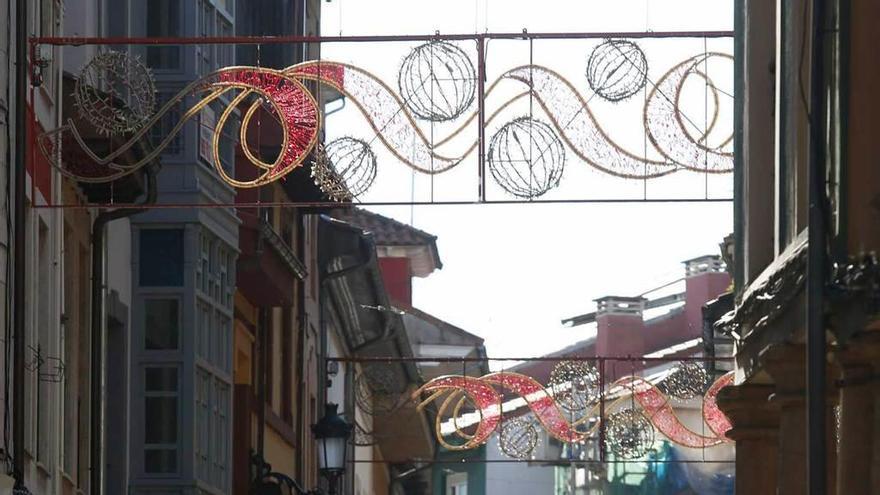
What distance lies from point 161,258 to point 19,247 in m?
6.82

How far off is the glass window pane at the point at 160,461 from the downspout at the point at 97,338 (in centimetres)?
189

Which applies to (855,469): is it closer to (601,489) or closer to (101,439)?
(101,439)

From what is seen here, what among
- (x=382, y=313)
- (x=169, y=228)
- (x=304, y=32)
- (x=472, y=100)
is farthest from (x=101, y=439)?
(x=382, y=313)

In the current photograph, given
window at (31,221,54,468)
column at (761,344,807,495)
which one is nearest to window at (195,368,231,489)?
window at (31,221,54,468)

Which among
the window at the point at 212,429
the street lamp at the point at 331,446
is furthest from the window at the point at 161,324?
the street lamp at the point at 331,446

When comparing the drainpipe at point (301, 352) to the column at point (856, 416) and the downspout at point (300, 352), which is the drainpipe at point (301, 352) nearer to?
the downspout at point (300, 352)

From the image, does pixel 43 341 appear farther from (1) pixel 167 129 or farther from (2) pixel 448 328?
(2) pixel 448 328

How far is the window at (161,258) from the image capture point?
1099 inches

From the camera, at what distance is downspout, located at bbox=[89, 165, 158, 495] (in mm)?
25438

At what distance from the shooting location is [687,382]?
105 feet

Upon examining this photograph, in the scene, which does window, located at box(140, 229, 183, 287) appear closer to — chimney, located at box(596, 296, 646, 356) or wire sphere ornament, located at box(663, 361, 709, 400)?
wire sphere ornament, located at box(663, 361, 709, 400)

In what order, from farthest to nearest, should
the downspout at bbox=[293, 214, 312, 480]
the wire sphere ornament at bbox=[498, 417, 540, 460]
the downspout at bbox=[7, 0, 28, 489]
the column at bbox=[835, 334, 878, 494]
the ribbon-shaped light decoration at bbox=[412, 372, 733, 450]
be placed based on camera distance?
1. the downspout at bbox=[293, 214, 312, 480]
2. the wire sphere ornament at bbox=[498, 417, 540, 460]
3. the ribbon-shaped light decoration at bbox=[412, 372, 733, 450]
4. the downspout at bbox=[7, 0, 28, 489]
5. the column at bbox=[835, 334, 878, 494]

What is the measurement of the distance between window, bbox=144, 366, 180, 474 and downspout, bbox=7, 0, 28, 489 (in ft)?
20.9

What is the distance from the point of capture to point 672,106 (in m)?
21.7
